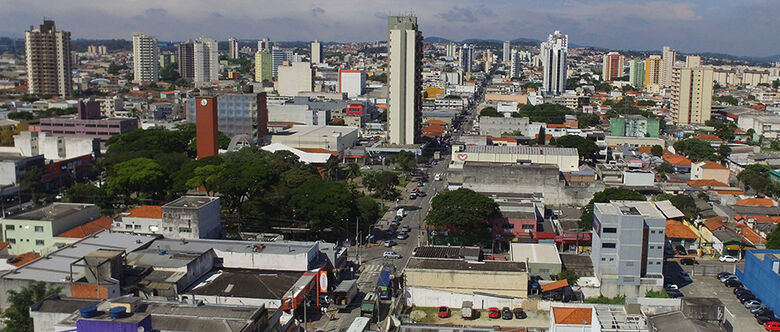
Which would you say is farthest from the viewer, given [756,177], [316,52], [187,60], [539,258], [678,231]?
[316,52]

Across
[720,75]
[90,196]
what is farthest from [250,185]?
[720,75]

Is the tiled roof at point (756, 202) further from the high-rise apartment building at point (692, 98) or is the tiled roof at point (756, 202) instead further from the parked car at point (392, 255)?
the high-rise apartment building at point (692, 98)

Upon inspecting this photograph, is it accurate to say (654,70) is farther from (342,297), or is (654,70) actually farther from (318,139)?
(342,297)

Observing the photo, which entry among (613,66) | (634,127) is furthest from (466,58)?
(634,127)

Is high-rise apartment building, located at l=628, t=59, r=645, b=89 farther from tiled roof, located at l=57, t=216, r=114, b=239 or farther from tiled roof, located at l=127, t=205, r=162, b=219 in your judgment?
→ tiled roof, located at l=57, t=216, r=114, b=239

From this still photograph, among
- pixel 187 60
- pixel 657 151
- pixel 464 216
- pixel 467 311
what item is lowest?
pixel 467 311

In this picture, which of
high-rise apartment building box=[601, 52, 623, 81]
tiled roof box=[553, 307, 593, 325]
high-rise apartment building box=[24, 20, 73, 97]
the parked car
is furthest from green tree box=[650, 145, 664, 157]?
high-rise apartment building box=[601, 52, 623, 81]

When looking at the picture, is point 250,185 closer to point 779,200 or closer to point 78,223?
point 78,223
